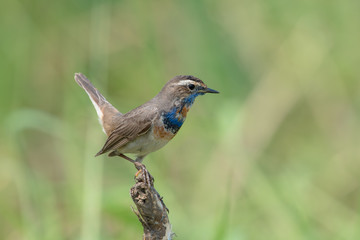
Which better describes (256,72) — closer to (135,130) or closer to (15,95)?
(15,95)

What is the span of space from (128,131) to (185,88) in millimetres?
633

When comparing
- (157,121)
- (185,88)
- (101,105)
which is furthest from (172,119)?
(101,105)

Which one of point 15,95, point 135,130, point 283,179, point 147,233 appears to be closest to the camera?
point 147,233

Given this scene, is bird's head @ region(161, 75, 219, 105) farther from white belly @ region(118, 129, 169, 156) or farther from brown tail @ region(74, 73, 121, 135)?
brown tail @ region(74, 73, 121, 135)

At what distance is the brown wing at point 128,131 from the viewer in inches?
253

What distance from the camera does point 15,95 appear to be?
963cm

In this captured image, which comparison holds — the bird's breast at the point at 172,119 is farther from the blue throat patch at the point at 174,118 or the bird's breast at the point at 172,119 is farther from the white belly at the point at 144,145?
the white belly at the point at 144,145

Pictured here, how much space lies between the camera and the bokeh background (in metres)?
7.65

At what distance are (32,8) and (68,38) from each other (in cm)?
69

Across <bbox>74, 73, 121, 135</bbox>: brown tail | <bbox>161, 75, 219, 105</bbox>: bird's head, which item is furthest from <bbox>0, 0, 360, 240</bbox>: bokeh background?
<bbox>161, 75, 219, 105</bbox>: bird's head

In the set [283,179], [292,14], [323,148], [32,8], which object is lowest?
[283,179]

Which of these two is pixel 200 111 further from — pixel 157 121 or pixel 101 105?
pixel 157 121

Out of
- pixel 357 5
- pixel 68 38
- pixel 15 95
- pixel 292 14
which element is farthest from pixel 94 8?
pixel 357 5

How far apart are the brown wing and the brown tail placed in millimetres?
314
